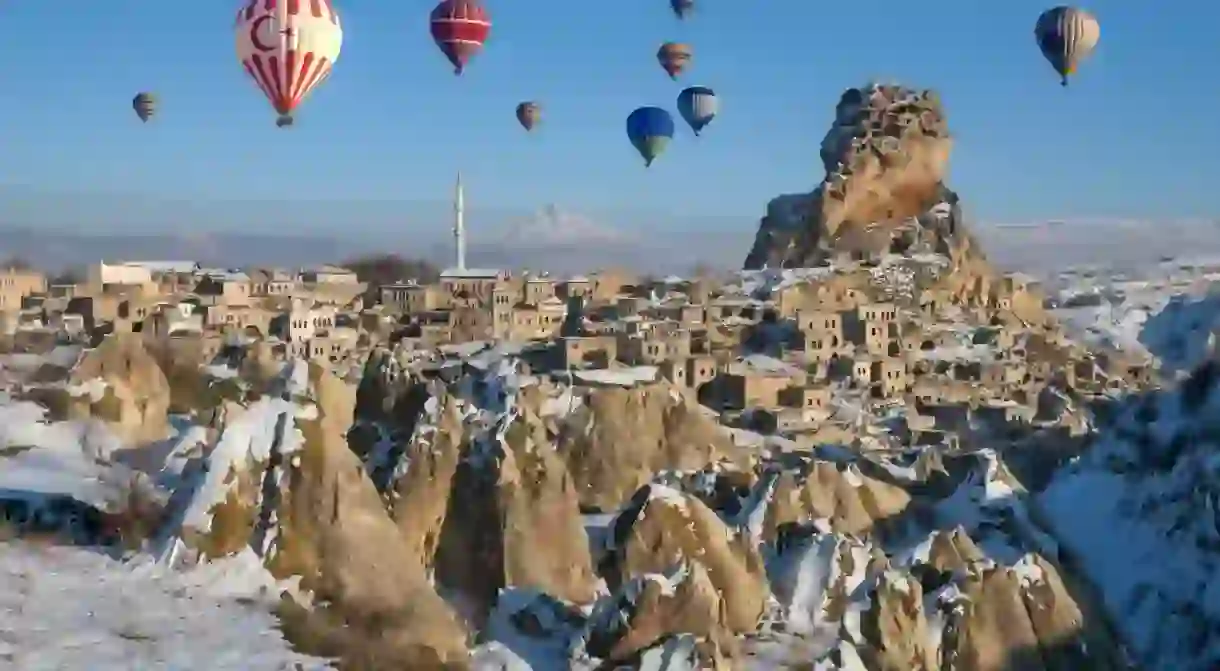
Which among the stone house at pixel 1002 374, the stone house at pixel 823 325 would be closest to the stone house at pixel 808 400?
the stone house at pixel 823 325

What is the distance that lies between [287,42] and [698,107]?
23644 millimetres

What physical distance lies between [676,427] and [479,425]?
31.0ft

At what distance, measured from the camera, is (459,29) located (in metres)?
29.5

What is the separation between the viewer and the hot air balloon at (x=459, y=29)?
29.5 meters

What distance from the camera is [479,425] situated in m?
17.2

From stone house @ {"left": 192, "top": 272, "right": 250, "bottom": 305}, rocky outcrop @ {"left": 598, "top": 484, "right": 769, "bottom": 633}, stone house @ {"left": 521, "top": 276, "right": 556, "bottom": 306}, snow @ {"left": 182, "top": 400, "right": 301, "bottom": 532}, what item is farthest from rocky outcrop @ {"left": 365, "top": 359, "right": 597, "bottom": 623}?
stone house @ {"left": 521, "top": 276, "right": 556, "bottom": 306}

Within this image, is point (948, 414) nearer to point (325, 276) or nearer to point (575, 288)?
point (575, 288)

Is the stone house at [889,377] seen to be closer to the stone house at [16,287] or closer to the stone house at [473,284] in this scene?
the stone house at [473,284]

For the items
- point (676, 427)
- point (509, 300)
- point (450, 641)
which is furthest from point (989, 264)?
point (450, 641)

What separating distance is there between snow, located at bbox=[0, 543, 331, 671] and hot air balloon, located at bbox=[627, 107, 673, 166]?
102 feet

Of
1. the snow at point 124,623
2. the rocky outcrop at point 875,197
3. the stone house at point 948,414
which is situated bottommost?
the stone house at point 948,414

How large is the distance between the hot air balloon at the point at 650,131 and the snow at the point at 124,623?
31.2m

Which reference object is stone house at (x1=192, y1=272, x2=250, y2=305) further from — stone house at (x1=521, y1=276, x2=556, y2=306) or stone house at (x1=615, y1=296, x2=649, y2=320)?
stone house at (x1=615, y1=296, x2=649, y2=320)

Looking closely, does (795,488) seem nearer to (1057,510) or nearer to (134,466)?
(1057,510)
